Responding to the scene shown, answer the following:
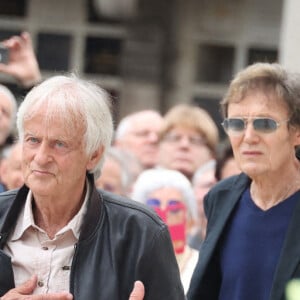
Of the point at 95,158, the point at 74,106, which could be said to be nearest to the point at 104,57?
the point at 95,158

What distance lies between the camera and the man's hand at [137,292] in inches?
150

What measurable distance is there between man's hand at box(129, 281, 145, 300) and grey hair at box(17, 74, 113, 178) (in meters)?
0.48

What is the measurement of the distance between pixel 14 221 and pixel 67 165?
11.7 inches

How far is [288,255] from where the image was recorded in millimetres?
4328

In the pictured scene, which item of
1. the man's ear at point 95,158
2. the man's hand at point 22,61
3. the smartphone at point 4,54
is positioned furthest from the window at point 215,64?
the man's ear at point 95,158

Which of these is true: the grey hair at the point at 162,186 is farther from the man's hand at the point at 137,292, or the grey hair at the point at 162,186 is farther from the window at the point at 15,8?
the window at the point at 15,8

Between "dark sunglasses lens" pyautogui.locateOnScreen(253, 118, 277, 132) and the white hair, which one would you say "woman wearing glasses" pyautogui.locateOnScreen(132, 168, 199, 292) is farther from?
"dark sunglasses lens" pyautogui.locateOnScreen(253, 118, 277, 132)

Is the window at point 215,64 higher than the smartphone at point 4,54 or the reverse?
the reverse

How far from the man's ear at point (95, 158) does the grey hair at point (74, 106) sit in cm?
2

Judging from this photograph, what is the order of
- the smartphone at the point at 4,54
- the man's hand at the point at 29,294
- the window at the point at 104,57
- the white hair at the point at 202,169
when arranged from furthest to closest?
the window at the point at 104,57 → the white hair at the point at 202,169 → the smartphone at the point at 4,54 → the man's hand at the point at 29,294

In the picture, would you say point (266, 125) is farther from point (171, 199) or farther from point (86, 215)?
point (171, 199)

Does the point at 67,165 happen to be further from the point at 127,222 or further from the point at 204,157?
the point at 204,157

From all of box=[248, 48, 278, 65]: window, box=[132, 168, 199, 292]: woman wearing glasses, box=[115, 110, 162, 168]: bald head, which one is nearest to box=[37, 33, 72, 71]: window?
box=[248, 48, 278, 65]: window

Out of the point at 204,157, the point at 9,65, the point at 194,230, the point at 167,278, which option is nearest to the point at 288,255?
the point at 167,278
